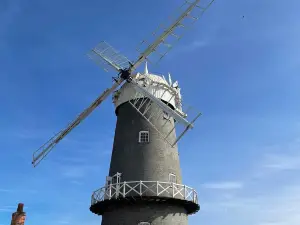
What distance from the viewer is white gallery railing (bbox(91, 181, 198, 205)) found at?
75.8 ft

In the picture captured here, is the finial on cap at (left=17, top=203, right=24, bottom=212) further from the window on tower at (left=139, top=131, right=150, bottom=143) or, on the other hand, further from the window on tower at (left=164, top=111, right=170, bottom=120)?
the window on tower at (left=164, top=111, right=170, bottom=120)

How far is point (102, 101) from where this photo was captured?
3009 cm

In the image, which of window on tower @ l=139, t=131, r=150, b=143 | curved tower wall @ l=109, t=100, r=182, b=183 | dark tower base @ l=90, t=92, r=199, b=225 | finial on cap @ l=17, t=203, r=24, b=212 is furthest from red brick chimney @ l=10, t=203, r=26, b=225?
window on tower @ l=139, t=131, r=150, b=143

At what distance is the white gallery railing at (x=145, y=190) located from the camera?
23.1m

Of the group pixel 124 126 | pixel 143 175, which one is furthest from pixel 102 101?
pixel 143 175

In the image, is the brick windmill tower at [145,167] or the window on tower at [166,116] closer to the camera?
the brick windmill tower at [145,167]

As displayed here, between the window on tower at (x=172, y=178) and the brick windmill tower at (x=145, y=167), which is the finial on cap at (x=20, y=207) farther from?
the window on tower at (x=172, y=178)

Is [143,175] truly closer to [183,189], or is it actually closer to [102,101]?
[183,189]

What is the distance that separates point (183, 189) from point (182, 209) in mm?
1555

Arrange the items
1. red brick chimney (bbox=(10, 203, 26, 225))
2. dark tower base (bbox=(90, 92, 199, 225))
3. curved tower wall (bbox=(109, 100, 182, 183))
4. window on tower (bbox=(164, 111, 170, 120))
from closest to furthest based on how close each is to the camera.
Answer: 1. red brick chimney (bbox=(10, 203, 26, 225))
2. dark tower base (bbox=(90, 92, 199, 225))
3. curved tower wall (bbox=(109, 100, 182, 183))
4. window on tower (bbox=(164, 111, 170, 120))

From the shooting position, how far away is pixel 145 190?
23.3 metres

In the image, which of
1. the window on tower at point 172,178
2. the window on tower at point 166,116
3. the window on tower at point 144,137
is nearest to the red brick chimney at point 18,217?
the window on tower at point 144,137

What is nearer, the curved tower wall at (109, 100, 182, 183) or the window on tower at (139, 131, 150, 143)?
the curved tower wall at (109, 100, 182, 183)

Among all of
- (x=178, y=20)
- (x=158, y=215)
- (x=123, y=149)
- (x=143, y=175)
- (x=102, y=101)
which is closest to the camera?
(x=158, y=215)
